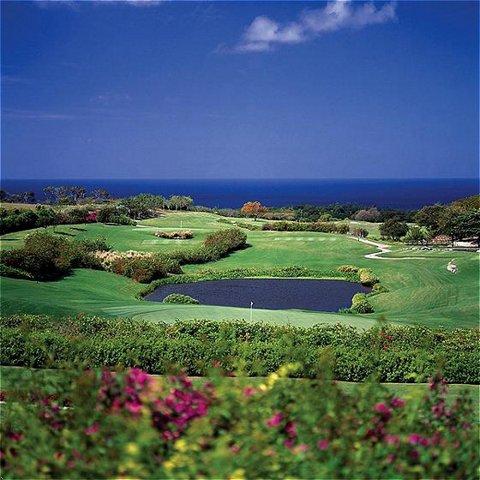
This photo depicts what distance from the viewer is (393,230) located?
2848cm

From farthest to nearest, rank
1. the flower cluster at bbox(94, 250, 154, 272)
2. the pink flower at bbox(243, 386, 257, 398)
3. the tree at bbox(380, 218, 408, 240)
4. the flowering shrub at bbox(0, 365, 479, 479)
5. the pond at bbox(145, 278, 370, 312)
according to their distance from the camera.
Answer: the tree at bbox(380, 218, 408, 240) → the flower cluster at bbox(94, 250, 154, 272) → the pond at bbox(145, 278, 370, 312) → the pink flower at bbox(243, 386, 257, 398) → the flowering shrub at bbox(0, 365, 479, 479)

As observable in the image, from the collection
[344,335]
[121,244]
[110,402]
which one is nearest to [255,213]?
[121,244]

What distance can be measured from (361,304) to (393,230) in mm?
7149

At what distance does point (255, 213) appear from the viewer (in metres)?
30.2

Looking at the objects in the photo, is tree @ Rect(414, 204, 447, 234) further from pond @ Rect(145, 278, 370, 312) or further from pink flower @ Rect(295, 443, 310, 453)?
pink flower @ Rect(295, 443, 310, 453)

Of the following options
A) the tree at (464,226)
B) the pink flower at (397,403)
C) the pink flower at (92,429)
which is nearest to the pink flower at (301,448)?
the pink flower at (397,403)

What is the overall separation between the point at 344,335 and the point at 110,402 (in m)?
9.99

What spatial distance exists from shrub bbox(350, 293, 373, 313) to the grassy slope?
295 millimetres

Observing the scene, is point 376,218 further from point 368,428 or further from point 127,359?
point 368,428

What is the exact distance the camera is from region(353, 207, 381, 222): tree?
100 ft

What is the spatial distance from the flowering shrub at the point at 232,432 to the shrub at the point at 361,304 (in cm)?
1708

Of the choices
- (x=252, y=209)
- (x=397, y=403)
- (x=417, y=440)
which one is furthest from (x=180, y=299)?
(x=417, y=440)

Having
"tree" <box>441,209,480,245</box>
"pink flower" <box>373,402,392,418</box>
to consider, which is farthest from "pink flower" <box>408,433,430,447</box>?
"tree" <box>441,209,480,245</box>

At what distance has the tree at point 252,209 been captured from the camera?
29983 mm
